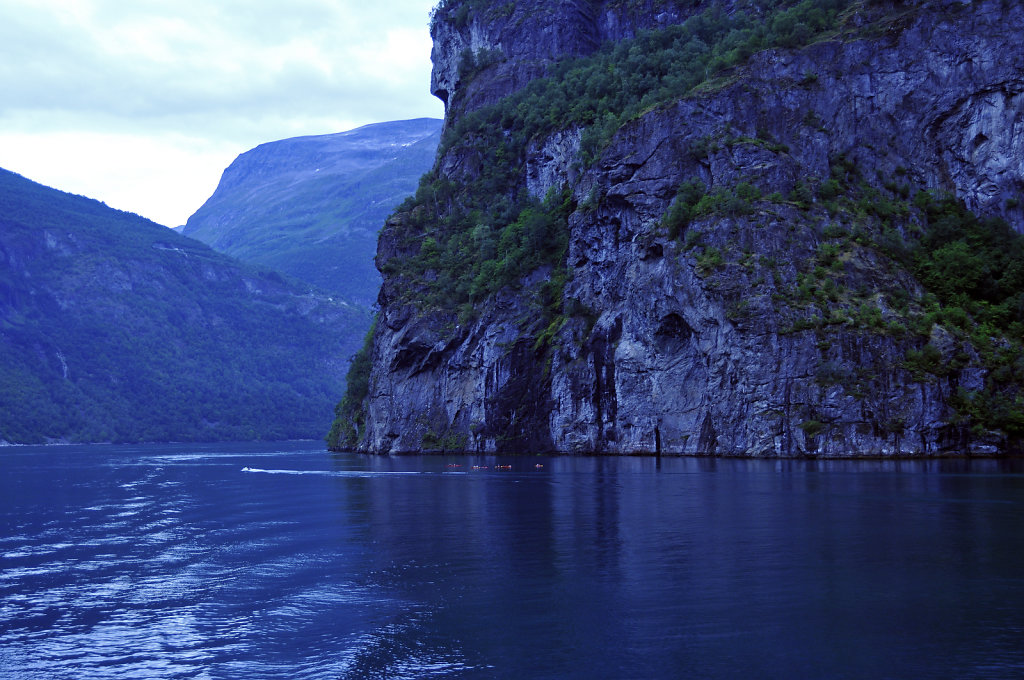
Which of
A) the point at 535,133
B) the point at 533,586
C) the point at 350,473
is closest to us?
the point at 533,586

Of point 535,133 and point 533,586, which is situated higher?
point 535,133

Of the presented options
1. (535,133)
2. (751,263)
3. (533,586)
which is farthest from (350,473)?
(535,133)

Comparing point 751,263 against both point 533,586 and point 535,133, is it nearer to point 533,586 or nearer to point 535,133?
point 535,133

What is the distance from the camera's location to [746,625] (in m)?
21.2

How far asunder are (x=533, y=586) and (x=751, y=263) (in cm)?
6796

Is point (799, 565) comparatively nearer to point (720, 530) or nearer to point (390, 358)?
point (720, 530)

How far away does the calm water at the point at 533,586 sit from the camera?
19141 millimetres

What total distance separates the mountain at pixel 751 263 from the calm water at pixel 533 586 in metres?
29.9

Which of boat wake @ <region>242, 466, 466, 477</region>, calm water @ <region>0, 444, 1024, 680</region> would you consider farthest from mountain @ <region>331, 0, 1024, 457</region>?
calm water @ <region>0, 444, 1024, 680</region>

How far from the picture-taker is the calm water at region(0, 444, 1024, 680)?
19.1 meters

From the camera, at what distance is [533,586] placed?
25.9m

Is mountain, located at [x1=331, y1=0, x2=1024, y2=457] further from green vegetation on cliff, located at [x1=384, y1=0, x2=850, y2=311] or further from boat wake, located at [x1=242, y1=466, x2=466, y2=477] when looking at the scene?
boat wake, located at [x1=242, y1=466, x2=466, y2=477]

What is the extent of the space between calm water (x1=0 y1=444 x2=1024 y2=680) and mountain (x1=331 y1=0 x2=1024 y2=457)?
2990cm

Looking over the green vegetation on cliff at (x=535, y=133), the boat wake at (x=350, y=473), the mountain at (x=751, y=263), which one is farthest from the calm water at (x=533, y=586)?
the green vegetation on cliff at (x=535, y=133)
